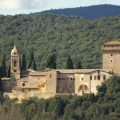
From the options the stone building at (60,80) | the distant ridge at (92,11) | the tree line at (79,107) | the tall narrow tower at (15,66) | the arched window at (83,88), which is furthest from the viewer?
the distant ridge at (92,11)

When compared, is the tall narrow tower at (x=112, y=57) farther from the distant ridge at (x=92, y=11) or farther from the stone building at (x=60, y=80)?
the distant ridge at (x=92, y=11)

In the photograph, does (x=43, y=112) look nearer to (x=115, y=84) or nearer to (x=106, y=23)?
(x=115, y=84)

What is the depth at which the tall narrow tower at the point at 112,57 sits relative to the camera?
70.8 metres

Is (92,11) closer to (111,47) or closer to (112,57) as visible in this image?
(111,47)

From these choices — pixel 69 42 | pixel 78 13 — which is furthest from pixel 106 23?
pixel 78 13

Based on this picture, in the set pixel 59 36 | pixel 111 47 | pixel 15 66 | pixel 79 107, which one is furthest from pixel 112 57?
pixel 59 36

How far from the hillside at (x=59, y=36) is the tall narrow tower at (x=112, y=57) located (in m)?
15.5

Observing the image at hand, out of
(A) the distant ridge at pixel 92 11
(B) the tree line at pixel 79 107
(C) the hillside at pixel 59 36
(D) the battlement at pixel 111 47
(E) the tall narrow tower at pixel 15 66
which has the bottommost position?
(B) the tree line at pixel 79 107

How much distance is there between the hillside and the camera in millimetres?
94375

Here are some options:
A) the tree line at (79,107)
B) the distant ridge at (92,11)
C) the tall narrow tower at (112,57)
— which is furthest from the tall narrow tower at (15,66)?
the distant ridge at (92,11)

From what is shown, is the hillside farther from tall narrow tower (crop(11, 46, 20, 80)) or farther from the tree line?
the tree line

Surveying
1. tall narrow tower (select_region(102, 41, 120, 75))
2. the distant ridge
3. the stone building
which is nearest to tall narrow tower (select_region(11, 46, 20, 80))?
the stone building

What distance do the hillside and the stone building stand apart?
50.1 feet

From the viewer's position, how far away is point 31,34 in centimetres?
10781
